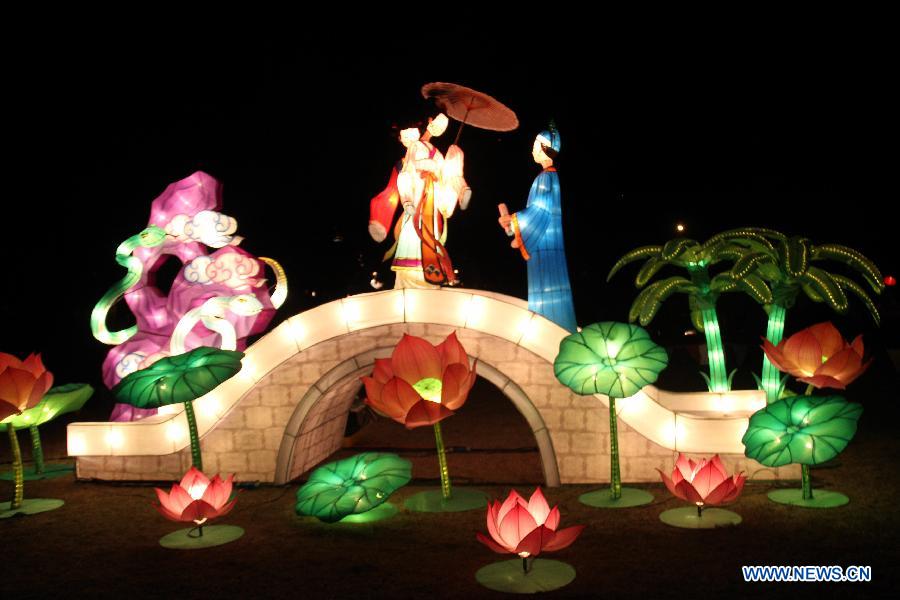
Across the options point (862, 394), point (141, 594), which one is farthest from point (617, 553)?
point (862, 394)

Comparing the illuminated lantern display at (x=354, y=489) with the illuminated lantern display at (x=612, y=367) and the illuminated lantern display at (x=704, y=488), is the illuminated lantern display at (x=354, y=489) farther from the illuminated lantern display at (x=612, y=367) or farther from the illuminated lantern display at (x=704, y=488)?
the illuminated lantern display at (x=704, y=488)

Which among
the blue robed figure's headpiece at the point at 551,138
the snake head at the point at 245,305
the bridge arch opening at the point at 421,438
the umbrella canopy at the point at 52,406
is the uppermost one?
the blue robed figure's headpiece at the point at 551,138

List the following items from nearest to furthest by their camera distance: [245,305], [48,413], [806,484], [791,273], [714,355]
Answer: [806,484], [791,273], [48,413], [245,305], [714,355]

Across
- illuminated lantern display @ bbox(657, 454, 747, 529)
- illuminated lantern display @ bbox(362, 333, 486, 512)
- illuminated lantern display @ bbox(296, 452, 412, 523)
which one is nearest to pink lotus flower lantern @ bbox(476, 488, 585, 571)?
illuminated lantern display @ bbox(362, 333, 486, 512)

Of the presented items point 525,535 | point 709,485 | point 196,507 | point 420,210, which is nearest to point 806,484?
point 709,485

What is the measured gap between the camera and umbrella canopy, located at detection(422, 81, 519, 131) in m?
8.16

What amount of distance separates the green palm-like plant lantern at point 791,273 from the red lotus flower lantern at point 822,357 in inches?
51.0

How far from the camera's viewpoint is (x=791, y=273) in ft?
27.1

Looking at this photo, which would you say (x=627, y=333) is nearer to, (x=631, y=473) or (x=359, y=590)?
(x=631, y=473)

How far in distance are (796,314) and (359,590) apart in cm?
2195

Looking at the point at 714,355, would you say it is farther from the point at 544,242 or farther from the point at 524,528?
the point at 524,528

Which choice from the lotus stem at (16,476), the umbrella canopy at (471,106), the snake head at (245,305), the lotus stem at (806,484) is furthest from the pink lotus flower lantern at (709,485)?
the lotus stem at (16,476)

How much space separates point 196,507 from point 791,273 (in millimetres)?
6454

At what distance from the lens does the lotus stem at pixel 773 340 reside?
8.66 metres
